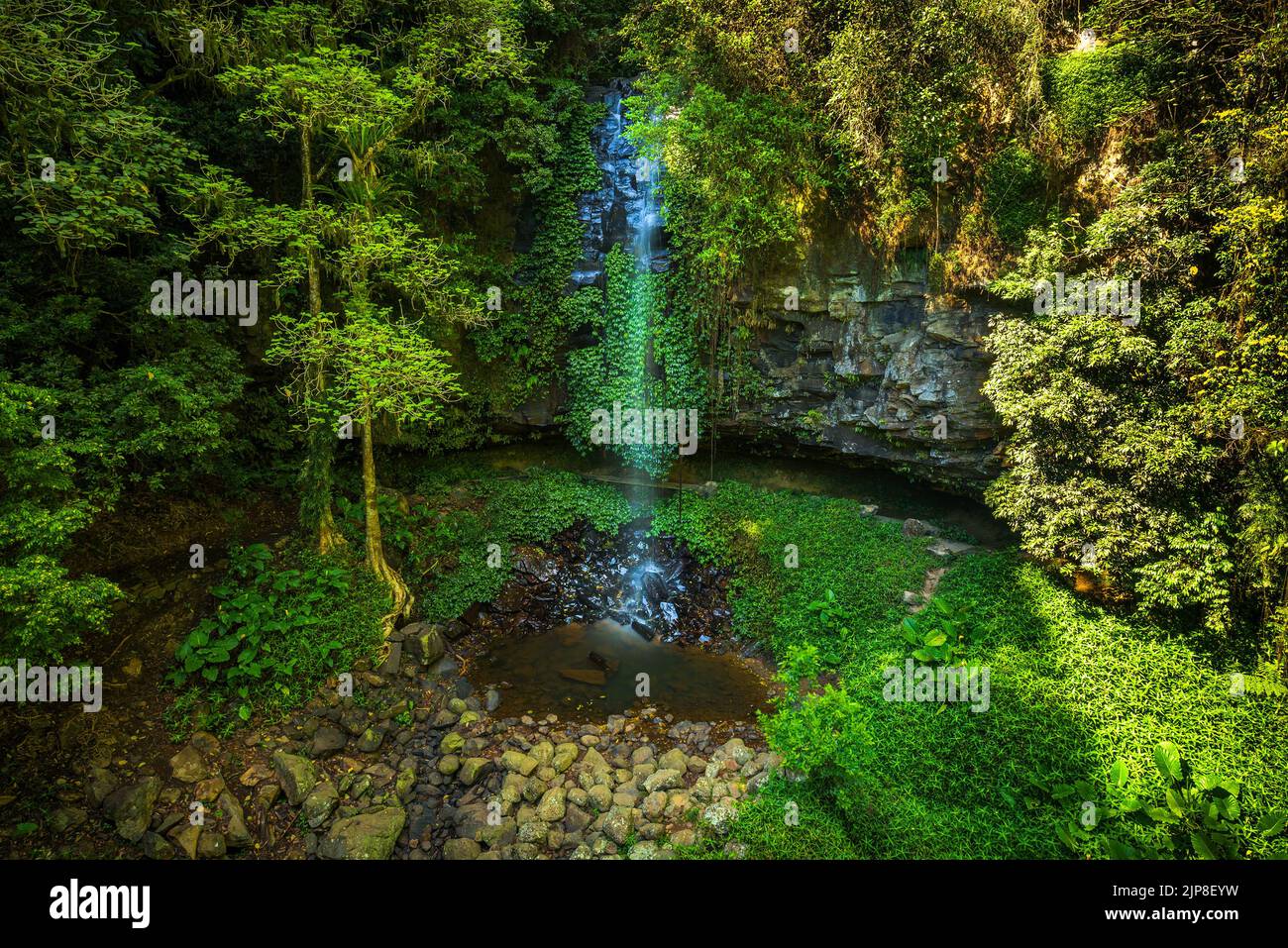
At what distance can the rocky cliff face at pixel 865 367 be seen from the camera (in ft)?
30.1

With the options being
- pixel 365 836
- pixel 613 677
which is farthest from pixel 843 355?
pixel 365 836

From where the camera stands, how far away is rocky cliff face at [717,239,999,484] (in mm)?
9172

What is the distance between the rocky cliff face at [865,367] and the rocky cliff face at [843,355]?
0.02 metres

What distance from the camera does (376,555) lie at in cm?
885

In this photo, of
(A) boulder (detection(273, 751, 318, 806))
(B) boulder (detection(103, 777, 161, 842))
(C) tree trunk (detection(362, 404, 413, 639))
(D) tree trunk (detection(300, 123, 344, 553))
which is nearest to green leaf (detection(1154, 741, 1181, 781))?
(A) boulder (detection(273, 751, 318, 806))

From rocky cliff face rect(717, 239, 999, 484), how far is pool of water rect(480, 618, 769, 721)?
4804 millimetres

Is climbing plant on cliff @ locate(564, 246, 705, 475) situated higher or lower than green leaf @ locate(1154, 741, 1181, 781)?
higher

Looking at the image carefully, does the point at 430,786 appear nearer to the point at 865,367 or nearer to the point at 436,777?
the point at 436,777

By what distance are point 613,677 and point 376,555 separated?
4.21 meters

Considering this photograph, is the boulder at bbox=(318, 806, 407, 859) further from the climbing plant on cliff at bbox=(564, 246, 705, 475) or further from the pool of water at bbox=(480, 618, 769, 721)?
the climbing plant on cliff at bbox=(564, 246, 705, 475)

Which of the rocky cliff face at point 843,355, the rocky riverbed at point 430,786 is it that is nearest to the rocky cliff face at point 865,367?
the rocky cliff face at point 843,355

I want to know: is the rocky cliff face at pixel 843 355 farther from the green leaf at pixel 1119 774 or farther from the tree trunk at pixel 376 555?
the green leaf at pixel 1119 774

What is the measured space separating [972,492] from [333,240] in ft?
37.2

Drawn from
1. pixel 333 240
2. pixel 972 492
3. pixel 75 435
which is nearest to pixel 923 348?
pixel 972 492
